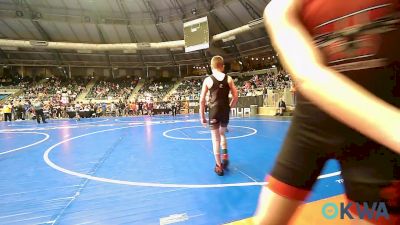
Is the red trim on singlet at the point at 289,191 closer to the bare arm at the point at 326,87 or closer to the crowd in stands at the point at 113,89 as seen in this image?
the bare arm at the point at 326,87

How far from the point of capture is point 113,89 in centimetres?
Result: 3828

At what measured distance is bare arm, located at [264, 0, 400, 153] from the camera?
1.79 ft

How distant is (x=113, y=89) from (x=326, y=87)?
40.1 m

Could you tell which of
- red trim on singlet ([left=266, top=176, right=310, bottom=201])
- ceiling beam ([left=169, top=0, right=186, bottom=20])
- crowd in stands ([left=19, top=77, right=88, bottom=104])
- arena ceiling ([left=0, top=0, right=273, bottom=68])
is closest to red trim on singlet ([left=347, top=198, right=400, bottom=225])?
red trim on singlet ([left=266, top=176, right=310, bottom=201])

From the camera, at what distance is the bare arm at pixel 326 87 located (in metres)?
0.55

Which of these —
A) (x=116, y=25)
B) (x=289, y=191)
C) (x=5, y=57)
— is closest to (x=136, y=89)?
(x=116, y=25)

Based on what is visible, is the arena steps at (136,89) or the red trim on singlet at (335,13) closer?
the red trim on singlet at (335,13)

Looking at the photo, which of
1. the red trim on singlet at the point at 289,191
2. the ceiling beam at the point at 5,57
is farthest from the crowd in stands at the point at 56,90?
the red trim on singlet at the point at 289,191

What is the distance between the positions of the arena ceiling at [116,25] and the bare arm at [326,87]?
28.8 m

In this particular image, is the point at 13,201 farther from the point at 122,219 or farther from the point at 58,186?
the point at 122,219

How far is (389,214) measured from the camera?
750 millimetres

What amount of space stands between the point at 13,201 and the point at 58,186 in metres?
0.63

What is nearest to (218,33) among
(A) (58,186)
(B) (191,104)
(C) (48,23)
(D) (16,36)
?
(B) (191,104)

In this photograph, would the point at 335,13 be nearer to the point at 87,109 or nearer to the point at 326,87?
the point at 326,87
